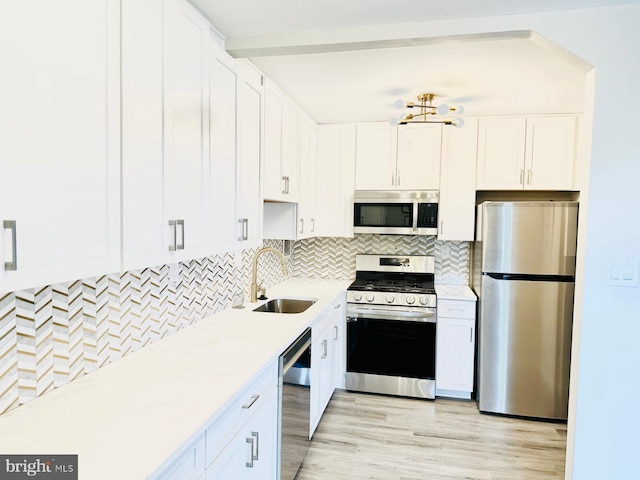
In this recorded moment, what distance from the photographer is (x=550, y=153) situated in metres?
3.47

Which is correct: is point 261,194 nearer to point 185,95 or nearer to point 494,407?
point 185,95

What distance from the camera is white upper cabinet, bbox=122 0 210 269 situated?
132 cm

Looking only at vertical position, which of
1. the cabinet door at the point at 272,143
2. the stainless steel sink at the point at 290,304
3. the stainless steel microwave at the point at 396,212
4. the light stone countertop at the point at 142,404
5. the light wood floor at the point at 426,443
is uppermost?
the cabinet door at the point at 272,143

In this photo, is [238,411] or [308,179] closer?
[238,411]

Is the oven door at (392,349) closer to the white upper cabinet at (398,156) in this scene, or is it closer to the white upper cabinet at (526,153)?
the white upper cabinet at (398,156)

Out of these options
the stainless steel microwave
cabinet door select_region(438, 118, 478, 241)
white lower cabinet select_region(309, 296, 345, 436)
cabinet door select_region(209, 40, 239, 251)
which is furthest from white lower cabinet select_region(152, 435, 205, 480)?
cabinet door select_region(438, 118, 478, 241)

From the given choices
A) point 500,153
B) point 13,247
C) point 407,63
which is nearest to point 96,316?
point 13,247

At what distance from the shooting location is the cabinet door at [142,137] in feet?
4.25

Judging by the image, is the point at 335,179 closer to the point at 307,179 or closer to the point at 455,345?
the point at 307,179

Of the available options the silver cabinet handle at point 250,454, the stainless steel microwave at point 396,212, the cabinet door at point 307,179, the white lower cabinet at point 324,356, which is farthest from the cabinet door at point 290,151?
the silver cabinet handle at point 250,454

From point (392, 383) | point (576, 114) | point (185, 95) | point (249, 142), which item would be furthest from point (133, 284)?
point (576, 114)

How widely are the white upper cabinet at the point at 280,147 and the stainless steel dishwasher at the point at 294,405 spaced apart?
3.31 ft

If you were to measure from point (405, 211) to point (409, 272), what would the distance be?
26.4 inches

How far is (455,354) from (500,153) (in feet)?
5.69
